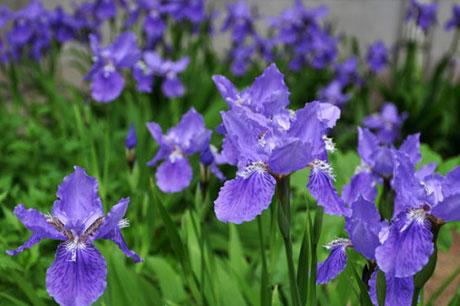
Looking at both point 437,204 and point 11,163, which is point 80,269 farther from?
point 11,163

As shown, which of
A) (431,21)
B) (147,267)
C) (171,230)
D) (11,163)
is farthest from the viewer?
(431,21)

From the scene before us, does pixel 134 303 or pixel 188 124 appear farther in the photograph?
pixel 188 124

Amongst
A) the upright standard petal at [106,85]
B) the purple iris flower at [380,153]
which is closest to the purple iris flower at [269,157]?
the purple iris flower at [380,153]

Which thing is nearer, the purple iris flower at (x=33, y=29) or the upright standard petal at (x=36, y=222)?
the upright standard petal at (x=36, y=222)

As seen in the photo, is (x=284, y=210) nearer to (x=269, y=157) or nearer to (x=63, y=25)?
(x=269, y=157)

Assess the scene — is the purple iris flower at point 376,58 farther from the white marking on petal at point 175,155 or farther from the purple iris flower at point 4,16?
the white marking on petal at point 175,155

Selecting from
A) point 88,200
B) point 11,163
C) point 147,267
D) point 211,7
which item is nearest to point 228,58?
point 211,7

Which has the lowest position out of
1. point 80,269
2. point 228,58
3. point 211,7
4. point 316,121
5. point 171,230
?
point 228,58

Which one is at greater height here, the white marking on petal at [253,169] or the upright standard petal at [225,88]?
the upright standard petal at [225,88]
